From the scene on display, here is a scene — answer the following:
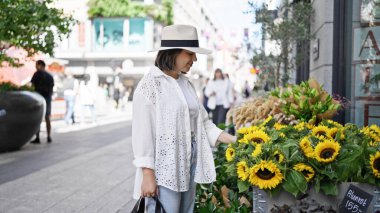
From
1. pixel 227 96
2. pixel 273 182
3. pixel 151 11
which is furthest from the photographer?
pixel 151 11

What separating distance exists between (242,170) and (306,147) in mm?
404

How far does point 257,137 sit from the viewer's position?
3393 millimetres

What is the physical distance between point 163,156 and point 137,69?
1818 inches

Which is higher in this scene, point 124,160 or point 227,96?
point 227,96

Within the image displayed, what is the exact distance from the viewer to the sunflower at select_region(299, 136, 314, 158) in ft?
10.2

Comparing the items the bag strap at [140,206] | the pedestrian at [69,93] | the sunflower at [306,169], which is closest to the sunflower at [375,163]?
the sunflower at [306,169]

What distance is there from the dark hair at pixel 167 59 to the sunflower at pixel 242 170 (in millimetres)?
715

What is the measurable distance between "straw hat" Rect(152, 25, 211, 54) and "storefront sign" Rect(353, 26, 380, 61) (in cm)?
322

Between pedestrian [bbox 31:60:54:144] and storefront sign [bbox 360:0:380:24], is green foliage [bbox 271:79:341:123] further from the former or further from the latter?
pedestrian [bbox 31:60:54:144]

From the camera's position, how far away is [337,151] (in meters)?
3.09

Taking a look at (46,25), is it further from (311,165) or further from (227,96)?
(311,165)

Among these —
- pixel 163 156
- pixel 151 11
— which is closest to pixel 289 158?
pixel 163 156

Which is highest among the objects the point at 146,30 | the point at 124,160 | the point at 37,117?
the point at 146,30

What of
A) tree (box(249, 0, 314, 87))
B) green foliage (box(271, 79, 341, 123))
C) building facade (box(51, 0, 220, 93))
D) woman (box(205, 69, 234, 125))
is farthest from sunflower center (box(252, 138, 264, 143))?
building facade (box(51, 0, 220, 93))
